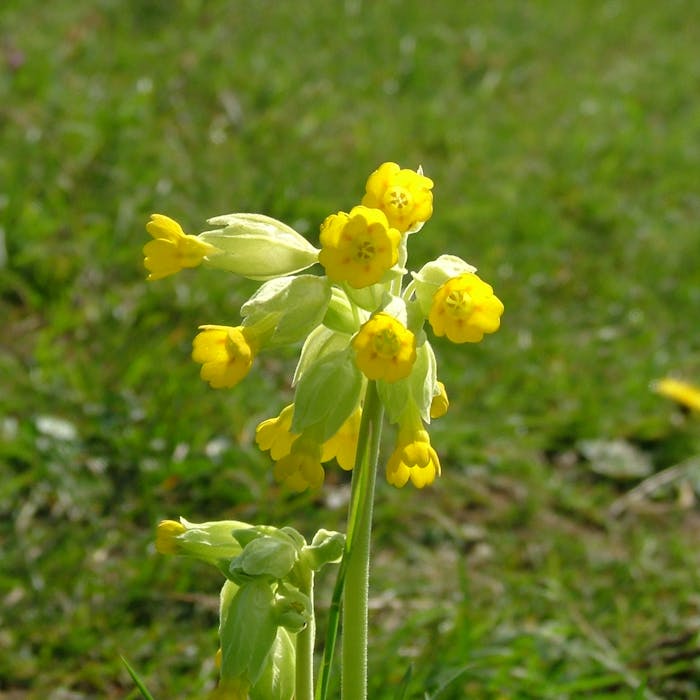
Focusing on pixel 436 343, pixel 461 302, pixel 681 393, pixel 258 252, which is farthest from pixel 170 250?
pixel 681 393

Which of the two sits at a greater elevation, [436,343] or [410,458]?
[436,343]

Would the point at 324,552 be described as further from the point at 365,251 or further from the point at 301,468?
the point at 365,251

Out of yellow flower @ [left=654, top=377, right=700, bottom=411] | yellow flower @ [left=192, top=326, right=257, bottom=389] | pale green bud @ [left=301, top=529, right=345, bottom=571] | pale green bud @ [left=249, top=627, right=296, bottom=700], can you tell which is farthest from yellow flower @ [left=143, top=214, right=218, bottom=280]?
yellow flower @ [left=654, top=377, right=700, bottom=411]

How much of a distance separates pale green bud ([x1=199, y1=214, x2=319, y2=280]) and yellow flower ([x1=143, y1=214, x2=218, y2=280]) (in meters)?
0.02

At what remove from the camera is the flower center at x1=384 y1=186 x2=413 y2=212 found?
1.68 m

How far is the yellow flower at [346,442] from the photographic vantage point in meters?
1.80

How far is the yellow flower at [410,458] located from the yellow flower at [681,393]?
2.55m

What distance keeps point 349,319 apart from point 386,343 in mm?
190

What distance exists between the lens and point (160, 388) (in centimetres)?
339

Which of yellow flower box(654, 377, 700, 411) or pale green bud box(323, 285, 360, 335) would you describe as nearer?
pale green bud box(323, 285, 360, 335)

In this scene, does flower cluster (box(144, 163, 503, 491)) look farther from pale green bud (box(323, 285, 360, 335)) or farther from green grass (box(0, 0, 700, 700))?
green grass (box(0, 0, 700, 700))

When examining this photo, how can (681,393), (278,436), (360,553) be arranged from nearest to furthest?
(360,553) < (278,436) < (681,393)

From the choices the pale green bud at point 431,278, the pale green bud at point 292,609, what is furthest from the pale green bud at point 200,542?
the pale green bud at point 431,278

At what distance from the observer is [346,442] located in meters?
1.81
